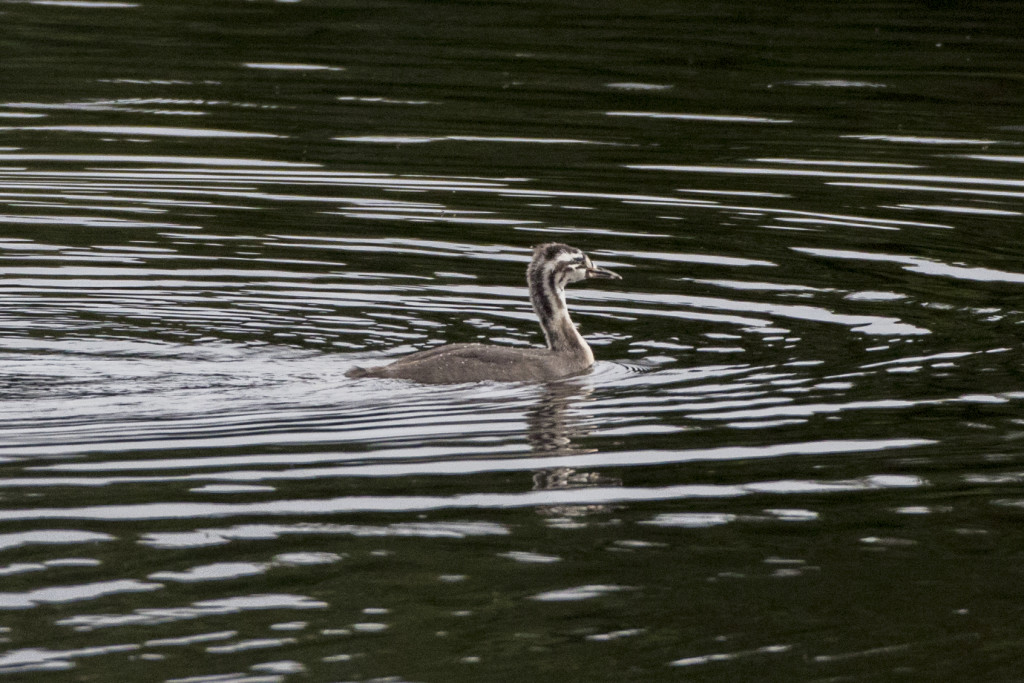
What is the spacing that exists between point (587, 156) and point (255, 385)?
10076 mm

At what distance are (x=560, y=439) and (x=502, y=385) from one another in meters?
1.75

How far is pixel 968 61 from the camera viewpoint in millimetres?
28938

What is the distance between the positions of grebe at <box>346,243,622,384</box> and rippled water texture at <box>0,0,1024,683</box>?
14cm

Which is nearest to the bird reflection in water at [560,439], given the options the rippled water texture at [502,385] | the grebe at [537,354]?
the rippled water texture at [502,385]

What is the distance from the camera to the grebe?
12570 millimetres

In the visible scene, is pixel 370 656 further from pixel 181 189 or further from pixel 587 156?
pixel 587 156

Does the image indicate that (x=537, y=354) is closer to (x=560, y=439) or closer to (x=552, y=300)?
(x=552, y=300)

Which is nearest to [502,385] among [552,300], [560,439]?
[552,300]

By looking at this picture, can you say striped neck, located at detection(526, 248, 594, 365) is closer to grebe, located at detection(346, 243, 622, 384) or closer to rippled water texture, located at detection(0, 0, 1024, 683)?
grebe, located at detection(346, 243, 622, 384)

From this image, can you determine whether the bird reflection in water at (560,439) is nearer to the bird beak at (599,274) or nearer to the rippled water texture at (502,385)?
the rippled water texture at (502,385)

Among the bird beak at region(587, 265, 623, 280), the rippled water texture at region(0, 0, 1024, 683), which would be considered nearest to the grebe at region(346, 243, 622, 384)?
the bird beak at region(587, 265, 623, 280)

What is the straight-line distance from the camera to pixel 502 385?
1291cm

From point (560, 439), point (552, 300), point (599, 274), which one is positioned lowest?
point (560, 439)

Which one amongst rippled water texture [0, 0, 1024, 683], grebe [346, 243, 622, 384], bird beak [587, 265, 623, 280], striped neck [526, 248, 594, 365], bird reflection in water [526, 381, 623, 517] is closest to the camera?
rippled water texture [0, 0, 1024, 683]
